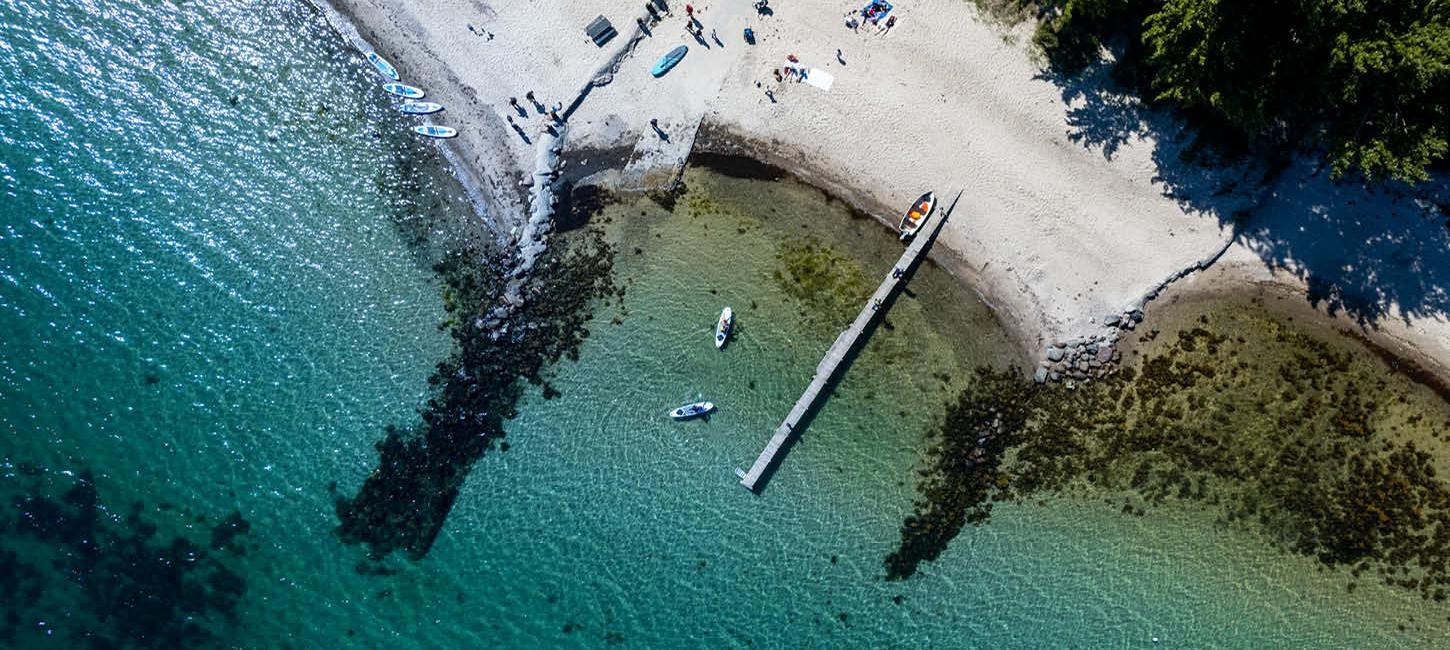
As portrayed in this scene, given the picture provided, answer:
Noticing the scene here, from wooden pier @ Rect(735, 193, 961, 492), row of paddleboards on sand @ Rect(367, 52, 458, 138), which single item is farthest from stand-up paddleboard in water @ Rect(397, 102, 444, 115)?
wooden pier @ Rect(735, 193, 961, 492)

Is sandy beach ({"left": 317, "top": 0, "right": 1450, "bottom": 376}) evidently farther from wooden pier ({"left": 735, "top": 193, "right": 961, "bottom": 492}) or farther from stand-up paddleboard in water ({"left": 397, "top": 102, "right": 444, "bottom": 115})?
wooden pier ({"left": 735, "top": 193, "right": 961, "bottom": 492})

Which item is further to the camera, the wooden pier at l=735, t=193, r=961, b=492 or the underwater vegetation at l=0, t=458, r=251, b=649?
the underwater vegetation at l=0, t=458, r=251, b=649

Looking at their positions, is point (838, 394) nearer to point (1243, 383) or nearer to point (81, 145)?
point (1243, 383)

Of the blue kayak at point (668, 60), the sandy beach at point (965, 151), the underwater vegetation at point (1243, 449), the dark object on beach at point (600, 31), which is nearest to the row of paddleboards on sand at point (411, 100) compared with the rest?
the sandy beach at point (965, 151)

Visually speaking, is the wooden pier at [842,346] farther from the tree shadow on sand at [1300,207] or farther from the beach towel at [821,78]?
the tree shadow on sand at [1300,207]

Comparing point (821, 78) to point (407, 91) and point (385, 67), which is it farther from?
point (385, 67)

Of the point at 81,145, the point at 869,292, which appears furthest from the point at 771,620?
the point at 81,145

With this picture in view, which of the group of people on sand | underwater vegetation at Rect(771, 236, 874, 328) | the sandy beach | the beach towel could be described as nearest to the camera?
the sandy beach

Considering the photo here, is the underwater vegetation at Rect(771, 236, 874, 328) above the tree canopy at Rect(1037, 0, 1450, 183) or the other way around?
the other way around
